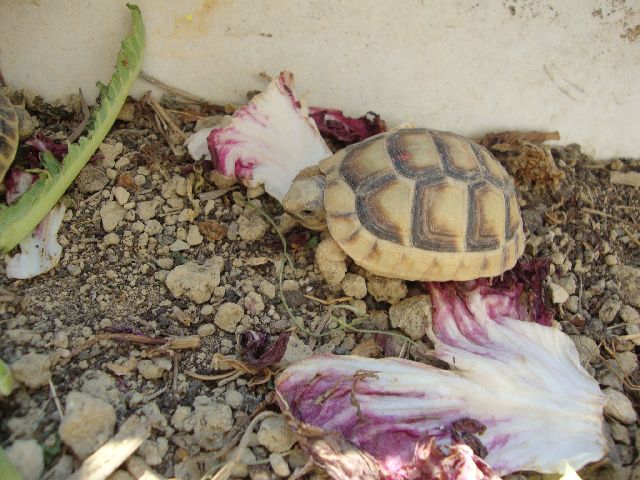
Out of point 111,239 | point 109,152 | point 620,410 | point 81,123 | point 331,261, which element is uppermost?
point 81,123

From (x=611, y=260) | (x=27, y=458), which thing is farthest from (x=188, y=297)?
(x=611, y=260)

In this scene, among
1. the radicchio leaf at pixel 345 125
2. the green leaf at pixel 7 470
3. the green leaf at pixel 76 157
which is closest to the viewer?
the green leaf at pixel 7 470

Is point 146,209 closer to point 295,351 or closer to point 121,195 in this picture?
point 121,195

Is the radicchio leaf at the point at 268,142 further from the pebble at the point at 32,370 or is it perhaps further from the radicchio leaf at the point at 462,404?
the pebble at the point at 32,370

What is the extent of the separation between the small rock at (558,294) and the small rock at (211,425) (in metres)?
1.45

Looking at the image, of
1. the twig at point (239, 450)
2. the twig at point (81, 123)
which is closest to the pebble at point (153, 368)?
the twig at point (239, 450)

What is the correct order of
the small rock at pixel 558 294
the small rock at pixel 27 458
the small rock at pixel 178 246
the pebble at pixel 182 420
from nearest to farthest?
the small rock at pixel 27 458, the pebble at pixel 182 420, the small rock at pixel 178 246, the small rock at pixel 558 294

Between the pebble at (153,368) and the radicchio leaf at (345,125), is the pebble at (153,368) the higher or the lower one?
the lower one

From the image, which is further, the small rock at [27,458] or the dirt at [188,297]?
the dirt at [188,297]

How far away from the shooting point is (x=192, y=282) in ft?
7.29

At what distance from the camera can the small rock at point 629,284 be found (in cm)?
260

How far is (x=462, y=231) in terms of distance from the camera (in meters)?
2.27

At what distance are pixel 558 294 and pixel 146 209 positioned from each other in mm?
1789

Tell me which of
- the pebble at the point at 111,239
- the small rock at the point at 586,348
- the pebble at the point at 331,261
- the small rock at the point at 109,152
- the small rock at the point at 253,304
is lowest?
the small rock at the point at 586,348
